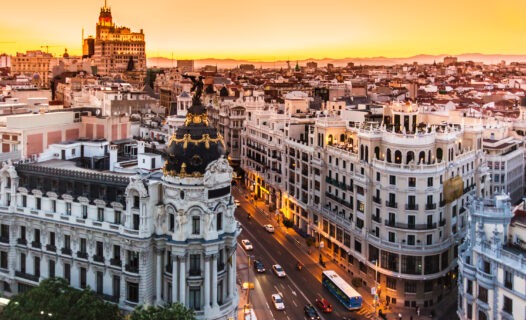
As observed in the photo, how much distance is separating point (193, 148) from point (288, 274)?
4022cm

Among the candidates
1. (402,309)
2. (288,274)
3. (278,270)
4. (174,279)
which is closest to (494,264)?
(402,309)

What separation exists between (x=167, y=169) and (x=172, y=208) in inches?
187

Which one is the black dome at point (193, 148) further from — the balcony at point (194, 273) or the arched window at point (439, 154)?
the arched window at point (439, 154)

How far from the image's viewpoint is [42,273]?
84.5 metres

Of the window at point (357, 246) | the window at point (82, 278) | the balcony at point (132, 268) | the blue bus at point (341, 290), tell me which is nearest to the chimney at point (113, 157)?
the window at point (82, 278)

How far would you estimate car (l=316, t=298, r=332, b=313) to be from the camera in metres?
94.4

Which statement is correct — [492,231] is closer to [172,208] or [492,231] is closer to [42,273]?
[172,208]

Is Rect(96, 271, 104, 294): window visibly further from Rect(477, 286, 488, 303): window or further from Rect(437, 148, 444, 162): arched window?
Rect(437, 148, 444, 162): arched window

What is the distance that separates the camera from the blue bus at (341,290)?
311ft

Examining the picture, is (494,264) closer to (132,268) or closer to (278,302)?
(278,302)

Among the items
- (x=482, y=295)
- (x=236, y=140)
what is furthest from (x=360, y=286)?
(x=236, y=140)

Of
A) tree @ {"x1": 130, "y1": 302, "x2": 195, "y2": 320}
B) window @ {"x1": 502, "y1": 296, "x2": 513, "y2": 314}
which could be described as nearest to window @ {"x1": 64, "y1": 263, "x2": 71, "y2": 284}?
tree @ {"x1": 130, "y1": 302, "x2": 195, "y2": 320}

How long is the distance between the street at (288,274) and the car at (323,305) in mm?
733

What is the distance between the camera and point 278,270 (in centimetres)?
10862
